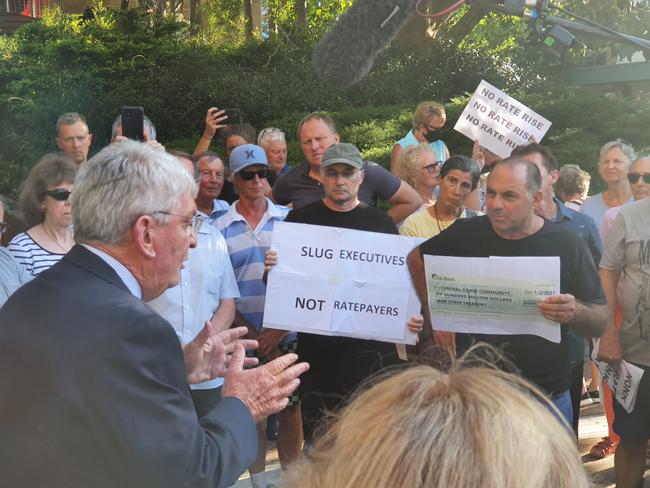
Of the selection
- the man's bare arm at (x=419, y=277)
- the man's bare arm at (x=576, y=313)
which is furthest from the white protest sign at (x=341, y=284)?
the man's bare arm at (x=576, y=313)

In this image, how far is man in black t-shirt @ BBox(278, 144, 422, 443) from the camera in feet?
16.9

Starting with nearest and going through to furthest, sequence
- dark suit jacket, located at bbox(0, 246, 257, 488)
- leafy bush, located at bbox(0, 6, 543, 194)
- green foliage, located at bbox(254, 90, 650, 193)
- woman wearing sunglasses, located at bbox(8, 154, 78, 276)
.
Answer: dark suit jacket, located at bbox(0, 246, 257, 488) → woman wearing sunglasses, located at bbox(8, 154, 78, 276) → green foliage, located at bbox(254, 90, 650, 193) → leafy bush, located at bbox(0, 6, 543, 194)

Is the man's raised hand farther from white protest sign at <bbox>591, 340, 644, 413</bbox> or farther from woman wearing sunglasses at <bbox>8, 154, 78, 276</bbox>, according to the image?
white protest sign at <bbox>591, 340, 644, 413</bbox>

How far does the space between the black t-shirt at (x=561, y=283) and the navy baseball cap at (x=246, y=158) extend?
187cm

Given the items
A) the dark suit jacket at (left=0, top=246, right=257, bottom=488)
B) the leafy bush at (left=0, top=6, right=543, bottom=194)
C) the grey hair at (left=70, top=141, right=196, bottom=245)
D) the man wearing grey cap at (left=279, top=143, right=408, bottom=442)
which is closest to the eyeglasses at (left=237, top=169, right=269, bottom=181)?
the man wearing grey cap at (left=279, top=143, right=408, bottom=442)

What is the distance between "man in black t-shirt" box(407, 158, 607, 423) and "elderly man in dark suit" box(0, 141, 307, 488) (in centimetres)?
218

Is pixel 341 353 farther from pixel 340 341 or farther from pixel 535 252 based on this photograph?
pixel 535 252

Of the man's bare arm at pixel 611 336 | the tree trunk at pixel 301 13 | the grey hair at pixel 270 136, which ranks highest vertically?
the tree trunk at pixel 301 13

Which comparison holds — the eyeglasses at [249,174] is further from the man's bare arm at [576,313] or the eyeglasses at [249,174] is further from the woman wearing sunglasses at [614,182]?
the woman wearing sunglasses at [614,182]

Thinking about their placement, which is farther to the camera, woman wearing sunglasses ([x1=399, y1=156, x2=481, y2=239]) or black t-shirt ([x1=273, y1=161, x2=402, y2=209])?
black t-shirt ([x1=273, y1=161, x2=402, y2=209])

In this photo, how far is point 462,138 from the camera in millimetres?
15898

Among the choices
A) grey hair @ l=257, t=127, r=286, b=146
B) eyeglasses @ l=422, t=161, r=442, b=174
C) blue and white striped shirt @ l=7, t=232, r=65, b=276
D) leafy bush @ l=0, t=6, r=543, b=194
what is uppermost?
leafy bush @ l=0, t=6, r=543, b=194

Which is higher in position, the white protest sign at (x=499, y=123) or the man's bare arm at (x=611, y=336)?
the white protest sign at (x=499, y=123)

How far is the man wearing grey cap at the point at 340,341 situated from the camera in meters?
5.15
